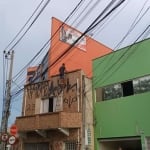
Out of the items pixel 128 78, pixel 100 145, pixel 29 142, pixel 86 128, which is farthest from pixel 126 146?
pixel 29 142

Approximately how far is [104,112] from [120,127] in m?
1.82

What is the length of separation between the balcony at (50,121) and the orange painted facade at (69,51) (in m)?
3.97

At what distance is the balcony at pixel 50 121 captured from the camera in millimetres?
20266

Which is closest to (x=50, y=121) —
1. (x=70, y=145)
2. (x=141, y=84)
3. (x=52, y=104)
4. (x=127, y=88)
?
(x=70, y=145)

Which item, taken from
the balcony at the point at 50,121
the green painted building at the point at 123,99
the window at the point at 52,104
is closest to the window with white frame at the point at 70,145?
the balcony at the point at 50,121

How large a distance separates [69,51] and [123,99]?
8.26 meters

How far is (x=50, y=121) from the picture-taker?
2091 cm

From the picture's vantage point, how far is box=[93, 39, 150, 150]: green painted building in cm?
1852

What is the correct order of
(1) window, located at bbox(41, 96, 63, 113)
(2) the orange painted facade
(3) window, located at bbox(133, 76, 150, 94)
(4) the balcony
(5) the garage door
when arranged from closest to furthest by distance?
Result: (3) window, located at bbox(133, 76, 150, 94) → (4) the balcony → (5) the garage door → (1) window, located at bbox(41, 96, 63, 113) → (2) the orange painted facade

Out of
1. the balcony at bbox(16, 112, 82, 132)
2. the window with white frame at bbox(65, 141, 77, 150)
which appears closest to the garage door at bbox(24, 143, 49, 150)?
the balcony at bbox(16, 112, 82, 132)

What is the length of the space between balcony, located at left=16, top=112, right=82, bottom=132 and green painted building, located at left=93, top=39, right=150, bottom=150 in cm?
173

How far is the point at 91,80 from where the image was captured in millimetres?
22594

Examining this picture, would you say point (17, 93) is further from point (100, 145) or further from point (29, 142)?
point (100, 145)

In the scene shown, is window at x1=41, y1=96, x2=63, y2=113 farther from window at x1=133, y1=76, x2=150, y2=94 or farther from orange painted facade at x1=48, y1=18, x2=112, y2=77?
window at x1=133, y1=76, x2=150, y2=94
